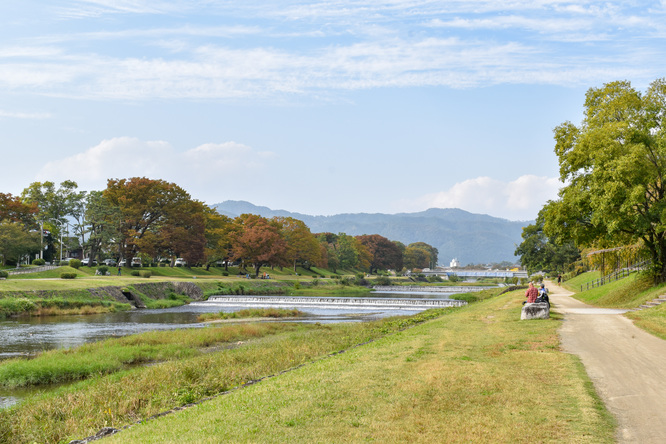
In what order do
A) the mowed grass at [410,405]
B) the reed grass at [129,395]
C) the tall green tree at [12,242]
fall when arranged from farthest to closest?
the tall green tree at [12,242] → the reed grass at [129,395] → the mowed grass at [410,405]

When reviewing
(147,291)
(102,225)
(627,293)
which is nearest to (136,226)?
(102,225)

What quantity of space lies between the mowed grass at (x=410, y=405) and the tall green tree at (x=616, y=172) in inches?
646

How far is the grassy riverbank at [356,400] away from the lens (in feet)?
27.3

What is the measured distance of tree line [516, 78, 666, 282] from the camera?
28.3 metres

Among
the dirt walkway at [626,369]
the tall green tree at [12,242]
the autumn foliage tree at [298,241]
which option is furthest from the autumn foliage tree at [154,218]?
the dirt walkway at [626,369]

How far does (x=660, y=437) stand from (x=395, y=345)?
10.4m

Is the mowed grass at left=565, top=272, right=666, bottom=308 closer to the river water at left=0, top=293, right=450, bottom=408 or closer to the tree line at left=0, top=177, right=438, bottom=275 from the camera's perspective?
the river water at left=0, top=293, right=450, bottom=408

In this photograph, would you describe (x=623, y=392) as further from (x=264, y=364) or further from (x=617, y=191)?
(x=617, y=191)

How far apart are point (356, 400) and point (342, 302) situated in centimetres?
4747

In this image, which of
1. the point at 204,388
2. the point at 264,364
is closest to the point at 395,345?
the point at 264,364

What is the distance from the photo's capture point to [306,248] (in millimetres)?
107250

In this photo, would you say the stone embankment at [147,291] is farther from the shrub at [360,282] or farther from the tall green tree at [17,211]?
the shrub at [360,282]

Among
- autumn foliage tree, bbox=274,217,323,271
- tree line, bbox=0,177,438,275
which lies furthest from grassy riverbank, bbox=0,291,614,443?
autumn foliage tree, bbox=274,217,323,271

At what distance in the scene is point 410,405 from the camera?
31.7ft
